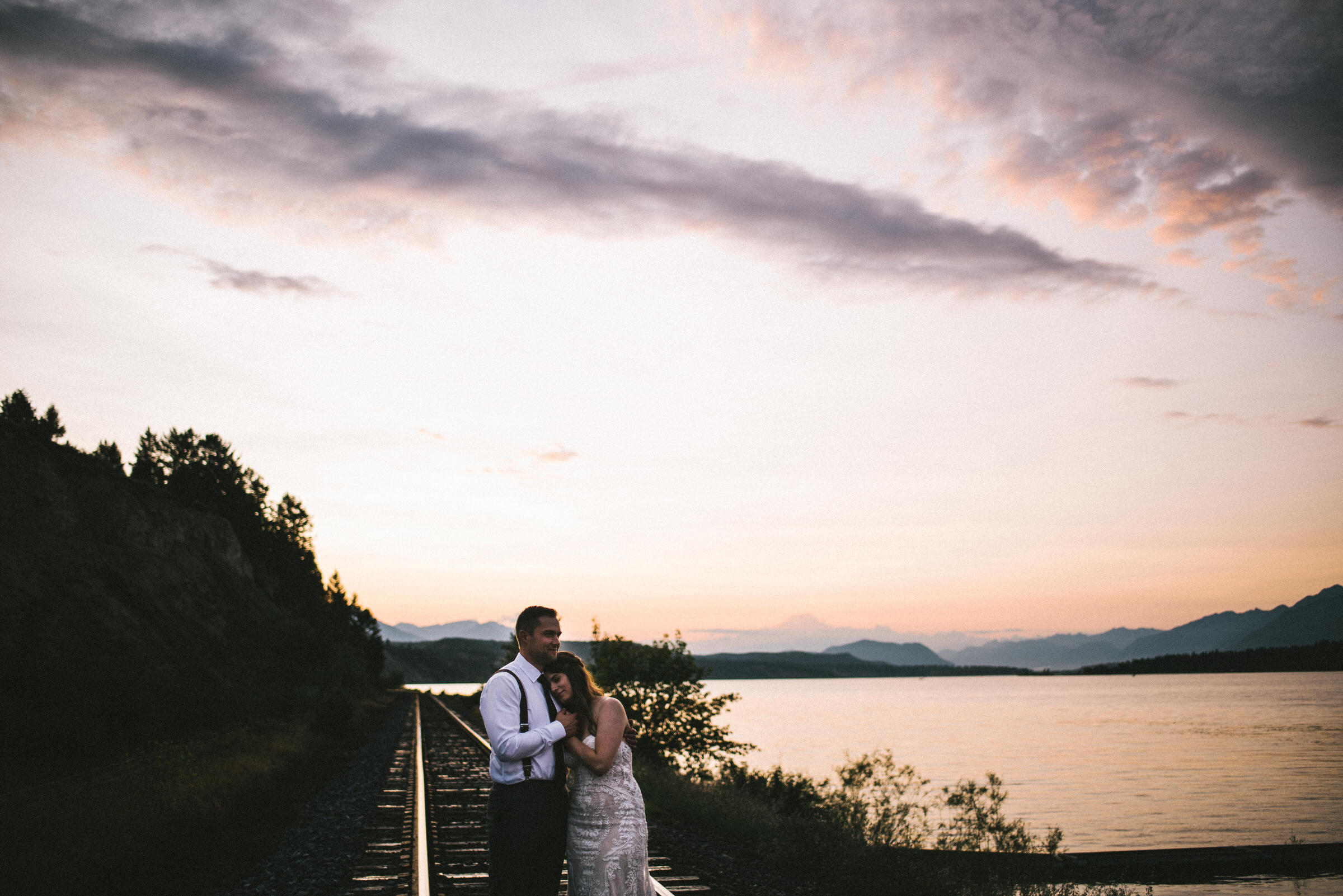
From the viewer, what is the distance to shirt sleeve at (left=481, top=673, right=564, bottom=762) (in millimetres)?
4520

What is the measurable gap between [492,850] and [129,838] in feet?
27.3

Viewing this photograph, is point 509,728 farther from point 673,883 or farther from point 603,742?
point 673,883

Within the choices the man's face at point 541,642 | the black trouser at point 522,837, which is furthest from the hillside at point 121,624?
the man's face at point 541,642

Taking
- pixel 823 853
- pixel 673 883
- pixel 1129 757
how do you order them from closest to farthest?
pixel 673 883
pixel 823 853
pixel 1129 757

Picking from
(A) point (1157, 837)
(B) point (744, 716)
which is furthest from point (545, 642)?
(B) point (744, 716)

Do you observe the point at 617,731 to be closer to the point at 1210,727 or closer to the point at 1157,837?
the point at 1157,837

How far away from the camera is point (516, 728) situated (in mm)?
4613

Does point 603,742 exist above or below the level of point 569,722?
below

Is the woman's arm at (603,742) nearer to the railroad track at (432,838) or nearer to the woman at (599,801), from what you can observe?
the woman at (599,801)

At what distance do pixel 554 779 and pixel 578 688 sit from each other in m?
0.53

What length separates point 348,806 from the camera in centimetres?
1359

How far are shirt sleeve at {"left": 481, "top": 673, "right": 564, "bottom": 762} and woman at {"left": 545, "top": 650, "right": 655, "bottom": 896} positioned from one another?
0.21 meters

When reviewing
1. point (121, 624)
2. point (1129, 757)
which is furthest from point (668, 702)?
point (1129, 757)

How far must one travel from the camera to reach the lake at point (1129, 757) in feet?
76.9
